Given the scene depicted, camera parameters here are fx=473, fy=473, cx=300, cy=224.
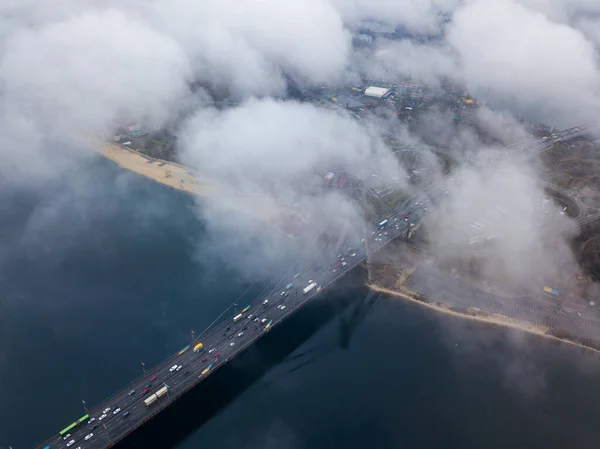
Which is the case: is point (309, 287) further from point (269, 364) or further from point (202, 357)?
point (202, 357)

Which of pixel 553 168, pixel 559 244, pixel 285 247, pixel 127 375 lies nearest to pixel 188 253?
pixel 285 247

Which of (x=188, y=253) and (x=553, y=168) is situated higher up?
(x=553, y=168)

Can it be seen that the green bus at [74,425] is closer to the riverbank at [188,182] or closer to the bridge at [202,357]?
the bridge at [202,357]

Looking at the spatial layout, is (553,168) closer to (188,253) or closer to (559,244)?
(559,244)

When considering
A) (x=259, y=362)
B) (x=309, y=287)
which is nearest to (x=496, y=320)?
(x=309, y=287)

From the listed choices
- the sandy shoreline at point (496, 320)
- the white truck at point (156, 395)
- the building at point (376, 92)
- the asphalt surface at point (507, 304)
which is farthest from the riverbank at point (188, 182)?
the building at point (376, 92)
